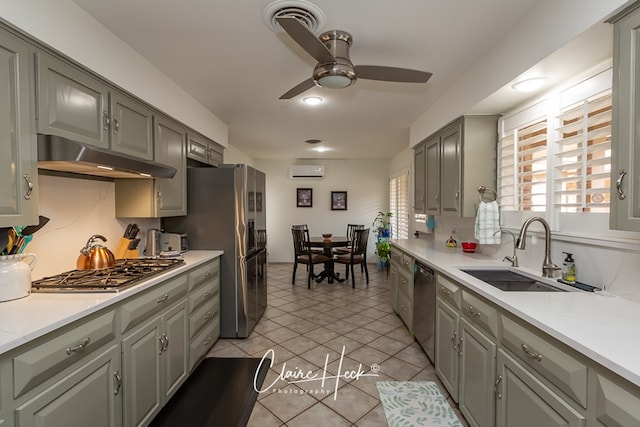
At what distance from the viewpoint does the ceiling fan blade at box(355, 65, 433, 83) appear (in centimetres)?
190

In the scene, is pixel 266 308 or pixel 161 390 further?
pixel 266 308

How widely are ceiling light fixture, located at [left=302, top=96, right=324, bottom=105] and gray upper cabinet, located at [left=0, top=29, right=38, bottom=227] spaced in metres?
2.05

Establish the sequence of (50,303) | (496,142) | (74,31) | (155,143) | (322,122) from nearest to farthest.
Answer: (50,303) < (74,31) < (155,143) < (496,142) < (322,122)

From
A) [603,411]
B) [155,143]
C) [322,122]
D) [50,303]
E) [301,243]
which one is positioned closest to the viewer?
[603,411]

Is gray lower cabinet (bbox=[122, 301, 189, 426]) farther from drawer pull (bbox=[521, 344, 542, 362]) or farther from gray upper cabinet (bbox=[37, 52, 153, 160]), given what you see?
drawer pull (bbox=[521, 344, 542, 362])

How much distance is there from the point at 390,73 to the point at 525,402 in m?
1.79

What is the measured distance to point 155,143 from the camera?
2445 millimetres

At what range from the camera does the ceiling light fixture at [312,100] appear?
3.02 metres

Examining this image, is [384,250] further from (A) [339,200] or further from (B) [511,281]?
(B) [511,281]

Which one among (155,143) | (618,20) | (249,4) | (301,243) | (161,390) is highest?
(249,4)

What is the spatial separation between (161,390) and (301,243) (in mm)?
3413

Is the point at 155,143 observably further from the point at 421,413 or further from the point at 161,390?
the point at 421,413

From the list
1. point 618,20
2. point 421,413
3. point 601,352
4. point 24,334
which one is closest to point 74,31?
point 24,334

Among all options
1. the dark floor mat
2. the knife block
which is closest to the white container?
the knife block
